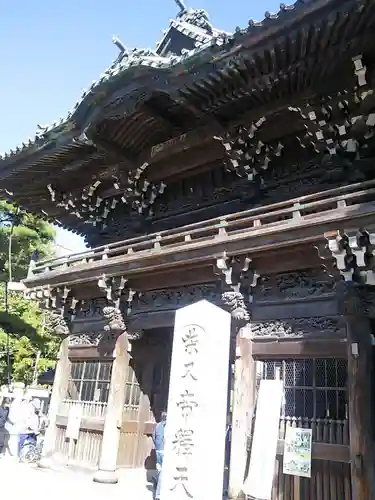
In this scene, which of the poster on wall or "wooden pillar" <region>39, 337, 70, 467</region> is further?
"wooden pillar" <region>39, 337, 70, 467</region>

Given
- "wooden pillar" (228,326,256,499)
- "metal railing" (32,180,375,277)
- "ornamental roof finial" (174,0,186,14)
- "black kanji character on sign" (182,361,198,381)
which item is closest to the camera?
"black kanji character on sign" (182,361,198,381)

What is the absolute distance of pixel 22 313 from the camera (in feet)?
72.0

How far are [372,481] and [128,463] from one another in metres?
5.64

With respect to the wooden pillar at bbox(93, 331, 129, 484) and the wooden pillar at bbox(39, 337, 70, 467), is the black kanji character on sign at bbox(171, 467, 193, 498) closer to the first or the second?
the wooden pillar at bbox(93, 331, 129, 484)

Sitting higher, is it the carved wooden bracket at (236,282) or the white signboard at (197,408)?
the carved wooden bracket at (236,282)

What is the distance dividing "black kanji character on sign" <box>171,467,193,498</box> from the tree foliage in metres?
15.6

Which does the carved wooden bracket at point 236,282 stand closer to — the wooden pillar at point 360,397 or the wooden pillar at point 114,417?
the wooden pillar at point 360,397

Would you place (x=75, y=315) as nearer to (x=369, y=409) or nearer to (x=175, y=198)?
(x=175, y=198)

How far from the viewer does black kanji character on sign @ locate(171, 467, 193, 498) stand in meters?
4.62

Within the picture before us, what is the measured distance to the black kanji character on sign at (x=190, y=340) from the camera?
16.9 ft

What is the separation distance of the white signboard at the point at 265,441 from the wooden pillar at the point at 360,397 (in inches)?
48.0

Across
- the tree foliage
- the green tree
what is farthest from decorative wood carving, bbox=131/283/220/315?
the green tree

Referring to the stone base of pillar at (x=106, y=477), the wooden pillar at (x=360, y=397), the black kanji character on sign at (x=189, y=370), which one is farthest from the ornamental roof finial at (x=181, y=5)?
the stone base of pillar at (x=106, y=477)

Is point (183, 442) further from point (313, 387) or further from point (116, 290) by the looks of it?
point (116, 290)
